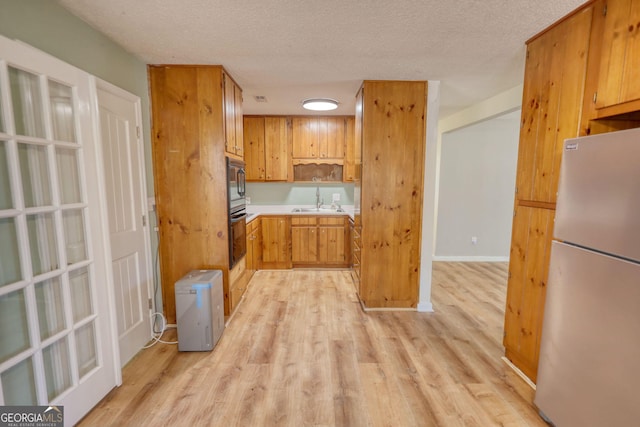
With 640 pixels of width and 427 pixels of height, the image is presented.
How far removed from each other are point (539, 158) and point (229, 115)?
2.68m

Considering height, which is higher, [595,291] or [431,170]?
[431,170]

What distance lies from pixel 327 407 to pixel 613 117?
2.45m

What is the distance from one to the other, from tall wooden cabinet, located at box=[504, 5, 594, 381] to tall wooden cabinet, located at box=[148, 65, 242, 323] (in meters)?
2.54

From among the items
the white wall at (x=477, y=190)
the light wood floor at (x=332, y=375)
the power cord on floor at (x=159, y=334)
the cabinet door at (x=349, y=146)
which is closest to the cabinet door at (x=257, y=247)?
the light wood floor at (x=332, y=375)

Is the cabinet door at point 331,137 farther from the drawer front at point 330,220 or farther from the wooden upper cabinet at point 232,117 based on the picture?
the wooden upper cabinet at point 232,117

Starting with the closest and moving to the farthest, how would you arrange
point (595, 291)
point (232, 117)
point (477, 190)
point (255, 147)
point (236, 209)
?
1. point (595, 291)
2. point (232, 117)
3. point (236, 209)
4. point (255, 147)
5. point (477, 190)

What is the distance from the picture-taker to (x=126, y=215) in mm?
2283

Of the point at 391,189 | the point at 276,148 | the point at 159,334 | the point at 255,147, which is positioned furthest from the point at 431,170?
the point at 159,334

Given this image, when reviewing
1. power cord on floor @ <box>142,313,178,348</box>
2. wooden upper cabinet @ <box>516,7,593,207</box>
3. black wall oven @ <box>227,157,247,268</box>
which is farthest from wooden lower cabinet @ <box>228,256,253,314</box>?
wooden upper cabinet @ <box>516,7,593,207</box>

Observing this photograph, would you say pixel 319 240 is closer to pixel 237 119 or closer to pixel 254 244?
pixel 254 244

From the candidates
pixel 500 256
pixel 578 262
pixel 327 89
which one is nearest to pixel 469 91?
pixel 327 89

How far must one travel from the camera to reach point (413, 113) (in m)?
2.97

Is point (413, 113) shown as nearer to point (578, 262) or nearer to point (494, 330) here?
point (578, 262)

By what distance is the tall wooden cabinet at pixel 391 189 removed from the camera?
2963mm
